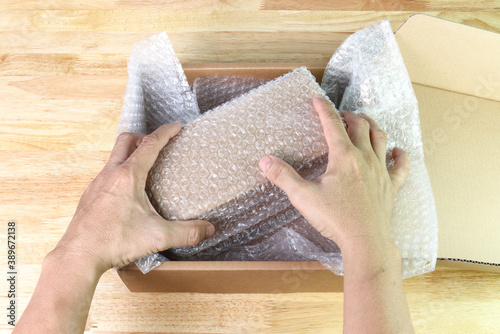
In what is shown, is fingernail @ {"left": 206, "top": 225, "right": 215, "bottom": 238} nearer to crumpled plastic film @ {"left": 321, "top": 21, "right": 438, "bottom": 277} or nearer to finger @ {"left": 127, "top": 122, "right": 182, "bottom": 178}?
finger @ {"left": 127, "top": 122, "right": 182, "bottom": 178}

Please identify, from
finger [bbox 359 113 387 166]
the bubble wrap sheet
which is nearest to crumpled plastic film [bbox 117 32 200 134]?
the bubble wrap sheet

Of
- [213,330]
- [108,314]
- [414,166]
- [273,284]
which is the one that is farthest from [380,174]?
[108,314]

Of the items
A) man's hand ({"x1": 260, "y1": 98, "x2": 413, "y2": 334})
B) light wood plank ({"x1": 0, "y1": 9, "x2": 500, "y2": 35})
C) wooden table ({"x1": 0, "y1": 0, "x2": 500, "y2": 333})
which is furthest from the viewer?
light wood plank ({"x1": 0, "y1": 9, "x2": 500, "y2": 35})

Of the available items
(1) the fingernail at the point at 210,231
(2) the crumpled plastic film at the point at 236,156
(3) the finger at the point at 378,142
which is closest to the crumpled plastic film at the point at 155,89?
(2) the crumpled plastic film at the point at 236,156

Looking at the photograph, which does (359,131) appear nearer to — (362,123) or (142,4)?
(362,123)

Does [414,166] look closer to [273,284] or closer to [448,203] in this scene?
[448,203]

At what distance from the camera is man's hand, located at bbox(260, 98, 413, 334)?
1.16 feet

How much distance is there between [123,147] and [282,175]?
0.79 feet

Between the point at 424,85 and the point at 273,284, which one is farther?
the point at 424,85

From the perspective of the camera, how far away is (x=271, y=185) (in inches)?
18.5

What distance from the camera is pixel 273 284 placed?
527 millimetres

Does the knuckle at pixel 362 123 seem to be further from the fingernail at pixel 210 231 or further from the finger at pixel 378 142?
the fingernail at pixel 210 231

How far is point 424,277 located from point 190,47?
68 centimetres

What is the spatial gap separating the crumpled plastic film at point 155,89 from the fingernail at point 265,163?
0.23 m
